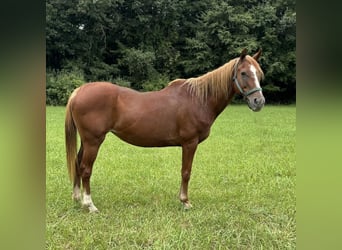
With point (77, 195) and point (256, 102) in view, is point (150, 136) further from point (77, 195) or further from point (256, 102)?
point (256, 102)

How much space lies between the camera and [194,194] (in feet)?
10.6

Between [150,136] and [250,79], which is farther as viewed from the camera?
[150,136]

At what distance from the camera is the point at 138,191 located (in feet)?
10.6

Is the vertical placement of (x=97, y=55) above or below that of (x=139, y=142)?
above

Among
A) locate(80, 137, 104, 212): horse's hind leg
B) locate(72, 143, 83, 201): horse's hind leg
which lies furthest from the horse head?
locate(72, 143, 83, 201): horse's hind leg

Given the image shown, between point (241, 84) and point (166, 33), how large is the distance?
97 centimetres

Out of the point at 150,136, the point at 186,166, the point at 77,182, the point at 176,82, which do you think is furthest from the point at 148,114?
the point at 77,182

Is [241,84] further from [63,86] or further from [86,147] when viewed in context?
[63,86]

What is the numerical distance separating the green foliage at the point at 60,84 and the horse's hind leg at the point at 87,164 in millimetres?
618

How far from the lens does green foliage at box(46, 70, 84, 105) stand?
2916mm

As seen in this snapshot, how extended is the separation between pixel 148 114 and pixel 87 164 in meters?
0.66

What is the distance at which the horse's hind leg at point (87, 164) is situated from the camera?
2.67m
